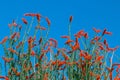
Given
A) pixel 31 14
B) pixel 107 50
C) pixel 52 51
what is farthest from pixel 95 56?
pixel 31 14

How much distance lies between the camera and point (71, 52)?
379 centimetres

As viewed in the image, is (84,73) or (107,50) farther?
(107,50)

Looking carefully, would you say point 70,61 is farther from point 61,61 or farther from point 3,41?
point 3,41

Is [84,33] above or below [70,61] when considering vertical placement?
above

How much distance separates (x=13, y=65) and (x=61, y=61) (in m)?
0.47

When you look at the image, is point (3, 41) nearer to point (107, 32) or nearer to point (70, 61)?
point (70, 61)

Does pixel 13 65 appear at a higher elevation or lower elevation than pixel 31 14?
lower

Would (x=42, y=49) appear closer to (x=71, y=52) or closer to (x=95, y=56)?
(x=71, y=52)

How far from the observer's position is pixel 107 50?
3.93 m

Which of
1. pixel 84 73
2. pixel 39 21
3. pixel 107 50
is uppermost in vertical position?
pixel 39 21

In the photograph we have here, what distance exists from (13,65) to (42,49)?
33 cm

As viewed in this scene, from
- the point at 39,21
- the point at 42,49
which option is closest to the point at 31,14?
the point at 39,21

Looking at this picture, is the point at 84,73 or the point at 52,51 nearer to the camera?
the point at 84,73

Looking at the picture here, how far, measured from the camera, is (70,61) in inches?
148
